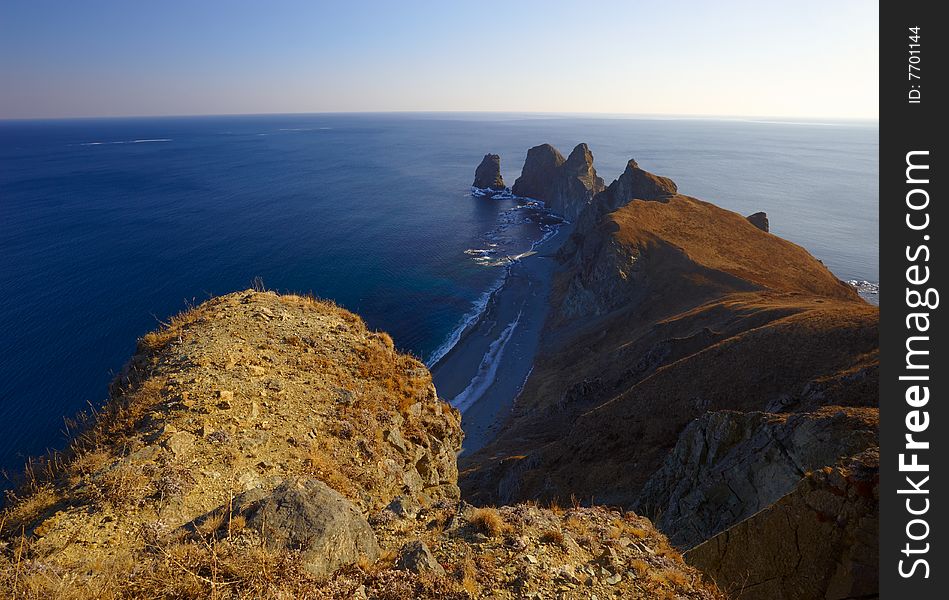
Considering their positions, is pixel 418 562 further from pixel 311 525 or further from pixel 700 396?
pixel 700 396

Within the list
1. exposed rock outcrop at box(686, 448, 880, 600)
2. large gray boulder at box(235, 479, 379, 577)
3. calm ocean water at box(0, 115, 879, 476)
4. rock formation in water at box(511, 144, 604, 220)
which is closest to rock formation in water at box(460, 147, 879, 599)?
exposed rock outcrop at box(686, 448, 880, 600)

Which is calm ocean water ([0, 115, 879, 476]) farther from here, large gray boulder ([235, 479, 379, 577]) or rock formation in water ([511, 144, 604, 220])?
large gray boulder ([235, 479, 379, 577])

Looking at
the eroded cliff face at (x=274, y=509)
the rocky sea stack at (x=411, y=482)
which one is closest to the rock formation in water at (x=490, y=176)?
the rocky sea stack at (x=411, y=482)

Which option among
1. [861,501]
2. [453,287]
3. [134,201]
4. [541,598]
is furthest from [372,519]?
[134,201]

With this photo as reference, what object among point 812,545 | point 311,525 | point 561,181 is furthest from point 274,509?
point 561,181

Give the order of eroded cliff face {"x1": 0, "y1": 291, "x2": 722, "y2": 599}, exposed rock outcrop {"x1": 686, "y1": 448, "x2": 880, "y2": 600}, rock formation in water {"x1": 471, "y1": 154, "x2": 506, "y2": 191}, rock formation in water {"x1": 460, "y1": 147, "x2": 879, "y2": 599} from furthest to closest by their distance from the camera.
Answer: rock formation in water {"x1": 471, "y1": 154, "x2": 506, "y2": 191} < rock formation in water {"x1": 460, "y1": 147, "x2": 879, "y2": 599} < exposed rock outcrop {"x1": 686, "y1": 448, "x2": 880, "y2": 600} < eroded cliff face {"x1": 0, "y1": 291, "x2": 722, "y2": 599}

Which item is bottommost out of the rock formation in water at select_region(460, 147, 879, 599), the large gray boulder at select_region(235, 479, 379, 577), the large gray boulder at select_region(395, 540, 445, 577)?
the rock formation in water at select_region(460, 147, 879, 599)
